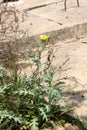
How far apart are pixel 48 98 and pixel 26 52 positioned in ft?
4.81

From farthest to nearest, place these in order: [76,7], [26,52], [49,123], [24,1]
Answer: [24,1], [76,7], [26,52], [49,123]

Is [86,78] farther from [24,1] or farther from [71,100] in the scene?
[24,1]

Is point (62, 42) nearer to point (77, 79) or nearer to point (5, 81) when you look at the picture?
point (77, 79)

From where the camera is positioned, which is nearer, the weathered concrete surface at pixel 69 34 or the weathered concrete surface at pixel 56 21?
the weathered concrete surface at pixel 69 34

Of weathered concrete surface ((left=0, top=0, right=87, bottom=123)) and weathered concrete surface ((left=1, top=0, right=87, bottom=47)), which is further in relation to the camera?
weathered concrete surface ((left=1, top=0, right=87, bottom=47))

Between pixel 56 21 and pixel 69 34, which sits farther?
pixel 56 21

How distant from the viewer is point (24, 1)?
6.79 m

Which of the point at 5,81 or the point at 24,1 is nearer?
the point at 5,81

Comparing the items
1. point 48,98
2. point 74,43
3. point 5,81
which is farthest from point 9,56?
point 74,43

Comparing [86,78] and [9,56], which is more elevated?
[9,56]

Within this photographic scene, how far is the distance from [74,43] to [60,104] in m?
1.74

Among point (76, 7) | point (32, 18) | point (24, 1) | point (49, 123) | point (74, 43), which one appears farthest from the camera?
point (24, 1)

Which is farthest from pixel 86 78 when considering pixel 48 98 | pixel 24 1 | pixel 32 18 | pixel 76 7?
pixel 24 1

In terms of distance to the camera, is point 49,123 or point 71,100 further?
point 71,100
